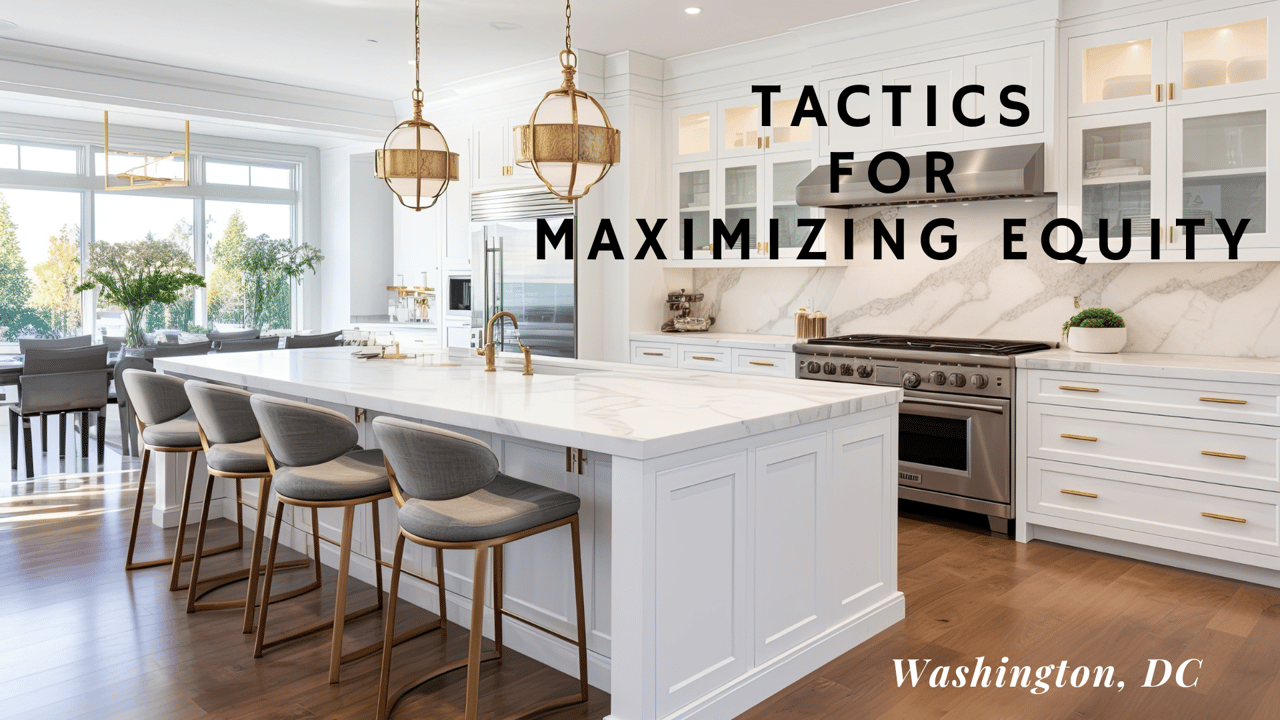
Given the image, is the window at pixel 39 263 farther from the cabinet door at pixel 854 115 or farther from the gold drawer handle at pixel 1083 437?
the gold drawer handle at pixel 1083 437

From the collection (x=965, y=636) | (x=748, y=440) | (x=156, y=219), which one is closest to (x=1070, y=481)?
(x=965, y=636)

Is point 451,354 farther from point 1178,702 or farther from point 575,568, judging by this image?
point 1178,702

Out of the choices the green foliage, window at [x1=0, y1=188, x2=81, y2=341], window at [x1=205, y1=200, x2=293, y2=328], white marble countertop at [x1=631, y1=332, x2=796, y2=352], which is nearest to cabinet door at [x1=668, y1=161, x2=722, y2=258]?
white marble countertop at [x1=631, y1=332, x2=796, y2=352]

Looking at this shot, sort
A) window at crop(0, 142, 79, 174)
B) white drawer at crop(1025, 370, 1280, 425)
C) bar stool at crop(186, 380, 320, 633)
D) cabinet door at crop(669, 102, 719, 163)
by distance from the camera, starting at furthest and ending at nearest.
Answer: window at crop(0, 142, 79, 174) < cabinet door at crop(669, 102, 719, 163) < white drawer at crop(1025, 370, 1280, 425) < bar stool at crop(186, 380, 320, 633)

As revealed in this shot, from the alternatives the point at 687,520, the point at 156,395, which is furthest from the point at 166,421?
the point at 687,520

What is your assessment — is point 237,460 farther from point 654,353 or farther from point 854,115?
point 854,115

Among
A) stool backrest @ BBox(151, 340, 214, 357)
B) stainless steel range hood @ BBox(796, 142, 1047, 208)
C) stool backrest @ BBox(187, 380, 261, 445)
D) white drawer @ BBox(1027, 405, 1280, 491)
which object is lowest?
white drawer @ BBox(1027, 405, 1280, 491)

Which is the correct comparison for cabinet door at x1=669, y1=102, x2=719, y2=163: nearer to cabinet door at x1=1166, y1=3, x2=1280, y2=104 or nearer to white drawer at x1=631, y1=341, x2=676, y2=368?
white drawer at x1=631, y1=341, x2=676, y2=368

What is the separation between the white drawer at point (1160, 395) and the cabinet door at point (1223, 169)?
2.20 ft

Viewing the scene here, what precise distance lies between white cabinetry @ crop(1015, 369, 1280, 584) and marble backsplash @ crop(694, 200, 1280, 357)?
2.44ft

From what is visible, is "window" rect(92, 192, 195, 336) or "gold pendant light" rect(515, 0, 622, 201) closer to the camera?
"gold pendant light" rect(515, 0, 622, 201)

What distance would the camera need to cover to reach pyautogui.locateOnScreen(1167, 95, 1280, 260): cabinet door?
3795mm

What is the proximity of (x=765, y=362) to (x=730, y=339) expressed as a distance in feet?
1.15

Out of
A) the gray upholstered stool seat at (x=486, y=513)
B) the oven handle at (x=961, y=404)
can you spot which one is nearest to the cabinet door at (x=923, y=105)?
the oven handle at (x=961, y=404)
